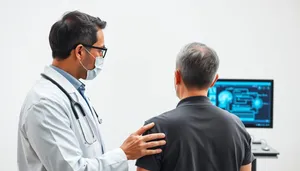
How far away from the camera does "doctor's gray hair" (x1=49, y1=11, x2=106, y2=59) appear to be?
4.30 feet

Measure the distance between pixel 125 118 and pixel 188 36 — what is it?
995 millimetres

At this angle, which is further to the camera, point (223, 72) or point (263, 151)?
point (223, 72)

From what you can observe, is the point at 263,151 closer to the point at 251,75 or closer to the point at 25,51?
the point at 251,75

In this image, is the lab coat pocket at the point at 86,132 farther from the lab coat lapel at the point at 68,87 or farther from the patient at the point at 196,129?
the patient at the point at 196,129

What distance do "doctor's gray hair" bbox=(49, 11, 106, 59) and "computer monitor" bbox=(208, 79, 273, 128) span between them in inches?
60.8

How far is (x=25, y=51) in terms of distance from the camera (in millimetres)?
3414

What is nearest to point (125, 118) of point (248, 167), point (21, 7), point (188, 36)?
point (188, 36)

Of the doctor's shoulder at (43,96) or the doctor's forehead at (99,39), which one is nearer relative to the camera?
the doctor's shoulder at (43,96)

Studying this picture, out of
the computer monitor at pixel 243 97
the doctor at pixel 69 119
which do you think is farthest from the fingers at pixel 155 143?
the computer monitor at pixel 243 97

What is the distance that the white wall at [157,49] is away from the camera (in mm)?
3373

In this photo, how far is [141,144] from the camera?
115 cm

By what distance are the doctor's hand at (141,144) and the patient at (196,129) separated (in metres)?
0.02

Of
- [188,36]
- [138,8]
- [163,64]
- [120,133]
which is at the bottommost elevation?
[120,133]

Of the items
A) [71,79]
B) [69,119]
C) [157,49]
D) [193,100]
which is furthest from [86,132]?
[157,49]
